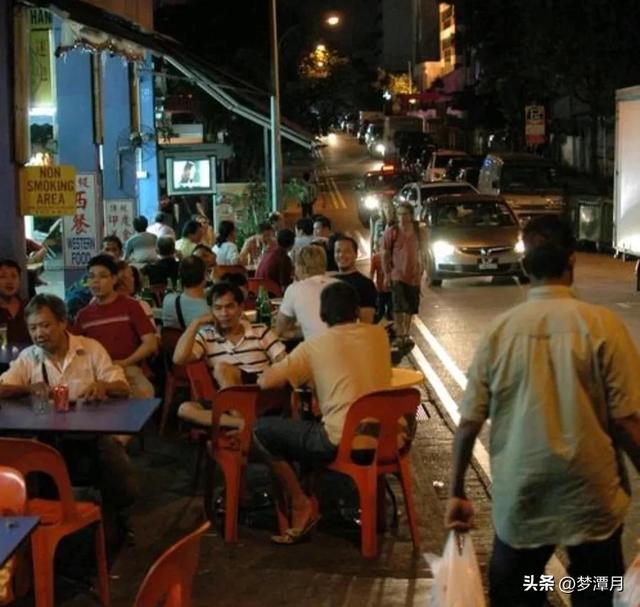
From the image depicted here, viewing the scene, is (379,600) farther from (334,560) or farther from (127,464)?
(127,464)

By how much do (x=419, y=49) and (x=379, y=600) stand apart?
355 feet

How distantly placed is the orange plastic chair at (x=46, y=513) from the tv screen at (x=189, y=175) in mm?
16944

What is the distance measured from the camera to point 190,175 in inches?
893

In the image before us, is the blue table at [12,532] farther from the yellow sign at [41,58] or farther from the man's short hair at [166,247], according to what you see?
the yellow sign at [41,58]

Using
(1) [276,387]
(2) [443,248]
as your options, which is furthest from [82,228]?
(1) [276,387]

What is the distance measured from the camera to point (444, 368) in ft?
43.8

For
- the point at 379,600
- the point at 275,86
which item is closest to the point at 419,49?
the point at 275,86

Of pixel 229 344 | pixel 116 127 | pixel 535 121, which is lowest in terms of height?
pixel 229 344

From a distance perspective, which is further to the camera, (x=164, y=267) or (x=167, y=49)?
(x=167, y=49)

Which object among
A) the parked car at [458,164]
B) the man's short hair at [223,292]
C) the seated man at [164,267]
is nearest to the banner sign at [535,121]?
the parked car at [458,164]

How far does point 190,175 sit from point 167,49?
7627 millimetres

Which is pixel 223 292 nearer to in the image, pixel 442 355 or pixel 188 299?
pixel 188 299

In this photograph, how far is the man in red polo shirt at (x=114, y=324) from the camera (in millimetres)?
8805

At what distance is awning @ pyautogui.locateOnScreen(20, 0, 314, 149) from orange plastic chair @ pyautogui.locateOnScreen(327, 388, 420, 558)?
586 centimetres
